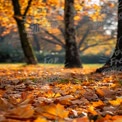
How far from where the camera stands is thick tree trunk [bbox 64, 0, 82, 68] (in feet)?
43.1

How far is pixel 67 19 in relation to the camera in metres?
13.4

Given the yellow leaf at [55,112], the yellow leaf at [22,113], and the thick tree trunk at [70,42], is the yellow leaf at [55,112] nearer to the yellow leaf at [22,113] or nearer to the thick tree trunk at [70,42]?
the yellow leaf at [22,113]

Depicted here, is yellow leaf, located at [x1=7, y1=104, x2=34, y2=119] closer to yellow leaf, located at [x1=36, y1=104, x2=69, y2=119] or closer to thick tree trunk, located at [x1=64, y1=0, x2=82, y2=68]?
yellow leaf, located at [x1=36, y1=104, x2=69, y2=119]

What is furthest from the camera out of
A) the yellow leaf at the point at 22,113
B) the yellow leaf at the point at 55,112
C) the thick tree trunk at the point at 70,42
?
the thick tree trunk at the point at 70,42

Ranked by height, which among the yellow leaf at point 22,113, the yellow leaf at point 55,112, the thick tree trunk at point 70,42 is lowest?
the thick tree trunk at point 70,42

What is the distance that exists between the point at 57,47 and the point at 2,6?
37.2 meters

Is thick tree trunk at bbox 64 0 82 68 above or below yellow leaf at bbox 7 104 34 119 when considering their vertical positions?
below

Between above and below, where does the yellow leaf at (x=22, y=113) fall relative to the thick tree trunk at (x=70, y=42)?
above

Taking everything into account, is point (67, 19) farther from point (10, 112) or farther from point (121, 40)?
point (10, 112)

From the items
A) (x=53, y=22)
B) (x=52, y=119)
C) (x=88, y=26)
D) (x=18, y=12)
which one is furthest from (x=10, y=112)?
(x=88, y=26)

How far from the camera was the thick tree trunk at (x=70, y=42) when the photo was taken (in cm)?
1313

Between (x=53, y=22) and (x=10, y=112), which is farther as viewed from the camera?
(x=53, y=22)

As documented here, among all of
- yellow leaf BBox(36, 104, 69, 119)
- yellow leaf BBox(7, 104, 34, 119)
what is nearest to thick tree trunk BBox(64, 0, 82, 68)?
yellow leaf BBox(36, 104, 69, 119)

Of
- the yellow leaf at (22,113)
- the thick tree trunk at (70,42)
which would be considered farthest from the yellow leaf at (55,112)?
the thick tree trunk at (70,42)
